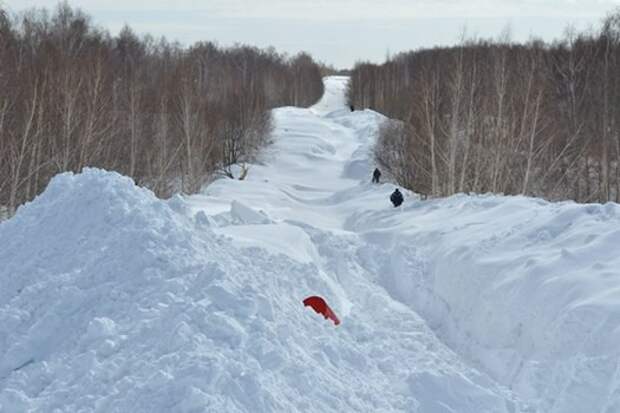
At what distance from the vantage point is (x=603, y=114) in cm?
3209

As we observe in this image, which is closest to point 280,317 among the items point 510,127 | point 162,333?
point 162,333

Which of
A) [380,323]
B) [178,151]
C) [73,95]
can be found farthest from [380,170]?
[380,323]

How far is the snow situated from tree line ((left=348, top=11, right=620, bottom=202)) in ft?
30.7

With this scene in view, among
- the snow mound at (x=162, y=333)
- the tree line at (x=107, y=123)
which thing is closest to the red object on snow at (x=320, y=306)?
the snow mound at (x=162, y=333)

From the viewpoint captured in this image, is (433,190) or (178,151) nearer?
(433,190)

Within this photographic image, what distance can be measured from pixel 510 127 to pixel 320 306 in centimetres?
1499

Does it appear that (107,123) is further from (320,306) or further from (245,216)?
(320,306)

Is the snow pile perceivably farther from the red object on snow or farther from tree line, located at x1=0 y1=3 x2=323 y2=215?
tree line, located at x1=0 y1=3 x2=323 y2=215

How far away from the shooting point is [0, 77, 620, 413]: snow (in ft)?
17.8

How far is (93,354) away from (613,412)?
14.9 ft

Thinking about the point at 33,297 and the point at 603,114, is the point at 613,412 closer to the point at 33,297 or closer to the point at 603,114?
the point at 33,297

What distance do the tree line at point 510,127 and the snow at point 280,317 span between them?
9.35 m

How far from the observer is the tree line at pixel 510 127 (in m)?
21.5

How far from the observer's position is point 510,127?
70.6 ft
